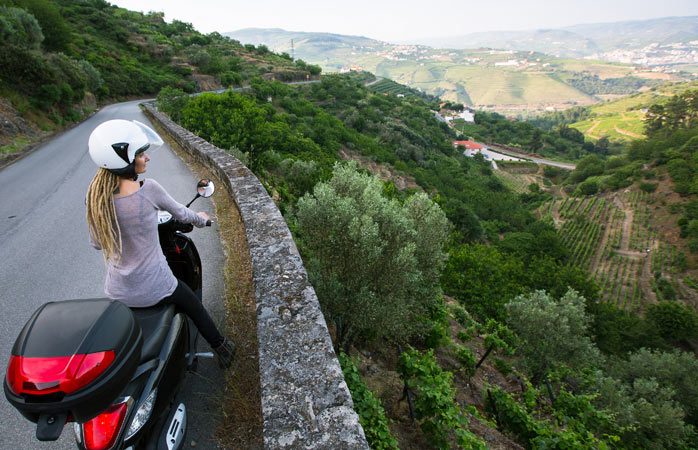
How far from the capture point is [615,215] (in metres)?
51.3

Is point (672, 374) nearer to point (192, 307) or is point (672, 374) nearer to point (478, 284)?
point (478, 284)

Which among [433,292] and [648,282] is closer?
[433,292]

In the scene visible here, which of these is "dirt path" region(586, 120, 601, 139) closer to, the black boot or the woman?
the black boot

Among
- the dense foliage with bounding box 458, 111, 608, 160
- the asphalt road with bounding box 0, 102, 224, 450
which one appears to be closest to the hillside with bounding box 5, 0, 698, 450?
the asphalt road with bounding box 0, 102, 224, 450

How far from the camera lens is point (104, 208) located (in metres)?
2.20

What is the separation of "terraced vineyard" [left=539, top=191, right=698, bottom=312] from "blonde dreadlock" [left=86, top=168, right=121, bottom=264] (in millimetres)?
44329

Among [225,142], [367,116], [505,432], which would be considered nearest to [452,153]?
[367,116]

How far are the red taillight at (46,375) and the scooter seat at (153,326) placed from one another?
0.61 m

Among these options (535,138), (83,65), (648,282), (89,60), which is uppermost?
(89,60)

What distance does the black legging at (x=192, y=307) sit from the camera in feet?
8.84

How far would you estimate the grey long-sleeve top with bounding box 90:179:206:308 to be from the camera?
2322 millimetres

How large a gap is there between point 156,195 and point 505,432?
698 cm

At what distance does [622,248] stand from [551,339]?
44045 millimetres

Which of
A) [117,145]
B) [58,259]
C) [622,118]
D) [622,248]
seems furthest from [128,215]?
[622,118]
